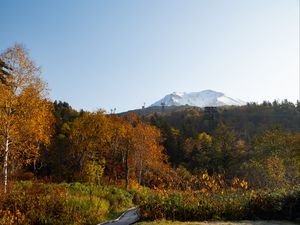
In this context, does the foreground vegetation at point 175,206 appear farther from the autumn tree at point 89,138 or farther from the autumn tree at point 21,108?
the autumn tree at point 89,138

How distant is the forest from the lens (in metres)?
12.5

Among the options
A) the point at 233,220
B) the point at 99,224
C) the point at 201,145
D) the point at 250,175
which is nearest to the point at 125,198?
the point at 99,224

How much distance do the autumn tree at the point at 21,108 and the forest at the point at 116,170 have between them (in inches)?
2.0

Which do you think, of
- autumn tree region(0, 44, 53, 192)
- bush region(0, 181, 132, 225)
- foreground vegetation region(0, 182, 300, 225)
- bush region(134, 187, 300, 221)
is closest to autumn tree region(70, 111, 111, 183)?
autumn tree region(0, 44, 53, 192)

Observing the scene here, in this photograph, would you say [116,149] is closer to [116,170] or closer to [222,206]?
[116,170]

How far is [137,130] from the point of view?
115 ft

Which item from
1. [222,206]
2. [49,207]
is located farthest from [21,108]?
[222,206]

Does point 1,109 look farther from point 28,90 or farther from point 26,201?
point 26,201

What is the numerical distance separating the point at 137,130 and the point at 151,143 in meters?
2.52

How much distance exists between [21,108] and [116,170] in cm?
2469

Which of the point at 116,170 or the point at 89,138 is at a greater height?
the point at 89,138

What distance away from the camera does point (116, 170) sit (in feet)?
135

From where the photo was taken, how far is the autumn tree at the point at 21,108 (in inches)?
677

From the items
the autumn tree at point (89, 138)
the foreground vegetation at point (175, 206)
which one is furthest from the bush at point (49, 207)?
the autumn tree at point (89, 138)
